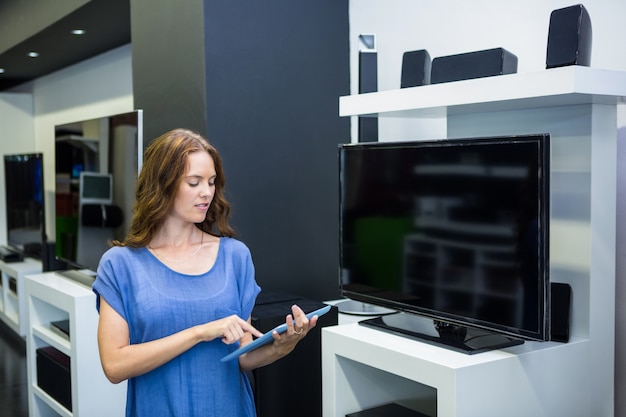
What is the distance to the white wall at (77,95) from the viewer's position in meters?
5.37

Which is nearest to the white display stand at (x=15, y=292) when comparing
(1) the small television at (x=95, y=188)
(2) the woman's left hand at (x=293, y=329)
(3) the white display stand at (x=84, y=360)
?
(1) the small television at (x=95, y=188)

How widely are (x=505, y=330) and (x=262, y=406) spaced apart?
105 cm

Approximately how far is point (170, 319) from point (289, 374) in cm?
104

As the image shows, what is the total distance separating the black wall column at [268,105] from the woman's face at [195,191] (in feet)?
3.77

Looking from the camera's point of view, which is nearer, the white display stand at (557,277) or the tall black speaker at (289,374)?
the white display stand at (557,277)

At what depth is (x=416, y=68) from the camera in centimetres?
244

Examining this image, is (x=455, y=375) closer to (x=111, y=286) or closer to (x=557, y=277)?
(x=557, y=277)

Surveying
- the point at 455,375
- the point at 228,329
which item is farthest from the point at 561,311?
the point at 228,329

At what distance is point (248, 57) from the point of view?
3111 mm

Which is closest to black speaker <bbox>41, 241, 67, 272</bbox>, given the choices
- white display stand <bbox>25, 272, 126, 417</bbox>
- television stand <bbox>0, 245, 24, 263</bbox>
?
television stand <bbox>0, 245, 24, 263</bbox>

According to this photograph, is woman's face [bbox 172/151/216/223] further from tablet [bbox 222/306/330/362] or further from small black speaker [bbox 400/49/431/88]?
small black speaker [bbox 400/49/431/88]

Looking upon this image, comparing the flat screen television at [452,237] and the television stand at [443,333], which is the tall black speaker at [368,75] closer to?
the flat screen television at [452,237]

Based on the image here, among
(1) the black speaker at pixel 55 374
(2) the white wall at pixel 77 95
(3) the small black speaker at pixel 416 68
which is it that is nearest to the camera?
(3) the small black speaker at pixel 416 68

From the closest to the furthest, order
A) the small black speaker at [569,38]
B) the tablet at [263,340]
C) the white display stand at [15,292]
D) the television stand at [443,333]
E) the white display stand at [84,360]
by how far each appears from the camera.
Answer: the tablet at [263,340]
the small black speaker at [569,38]
the television stand at [443,333]
the white display stand at [84,360]
the white display stand at [15,292]
